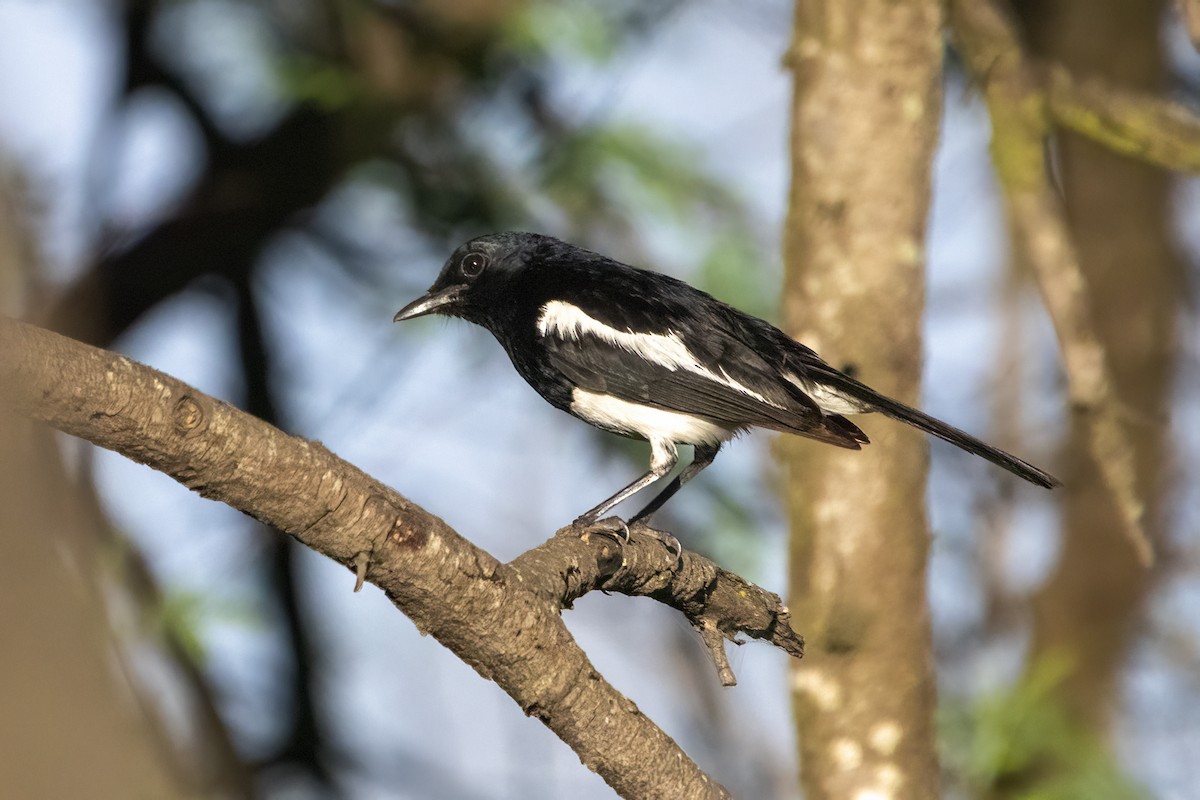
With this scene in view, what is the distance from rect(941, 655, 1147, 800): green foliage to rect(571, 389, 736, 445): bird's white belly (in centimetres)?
146

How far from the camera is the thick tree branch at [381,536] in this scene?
8.50 ft

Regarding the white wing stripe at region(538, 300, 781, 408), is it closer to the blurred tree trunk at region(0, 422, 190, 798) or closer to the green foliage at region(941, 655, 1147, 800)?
the green foliage at region(941, 655, 1147, 800)

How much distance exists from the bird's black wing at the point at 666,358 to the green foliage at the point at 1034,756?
1.34 meters

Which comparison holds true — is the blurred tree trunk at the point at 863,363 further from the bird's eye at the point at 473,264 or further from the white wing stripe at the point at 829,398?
the bird's eye at the point at 473,264

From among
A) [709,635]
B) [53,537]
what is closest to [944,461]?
[709,635]

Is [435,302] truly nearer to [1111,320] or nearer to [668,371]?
[668,371]

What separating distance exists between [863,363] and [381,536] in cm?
258

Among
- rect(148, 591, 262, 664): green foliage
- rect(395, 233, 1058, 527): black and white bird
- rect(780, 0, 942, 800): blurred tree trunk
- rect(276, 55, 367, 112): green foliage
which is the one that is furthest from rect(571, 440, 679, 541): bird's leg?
rect(276, 55, 367, 112): green foliage

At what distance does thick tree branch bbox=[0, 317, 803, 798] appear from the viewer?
8.50 feet

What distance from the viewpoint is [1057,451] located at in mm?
9461

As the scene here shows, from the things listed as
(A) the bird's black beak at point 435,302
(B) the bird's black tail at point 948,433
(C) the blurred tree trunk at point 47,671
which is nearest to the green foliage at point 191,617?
(A) the bird's black beak at point 435,302

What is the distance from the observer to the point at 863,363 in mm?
4980

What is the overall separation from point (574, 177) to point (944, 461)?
9.30 ft

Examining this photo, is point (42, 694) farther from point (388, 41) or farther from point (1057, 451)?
point (1057, 451)
